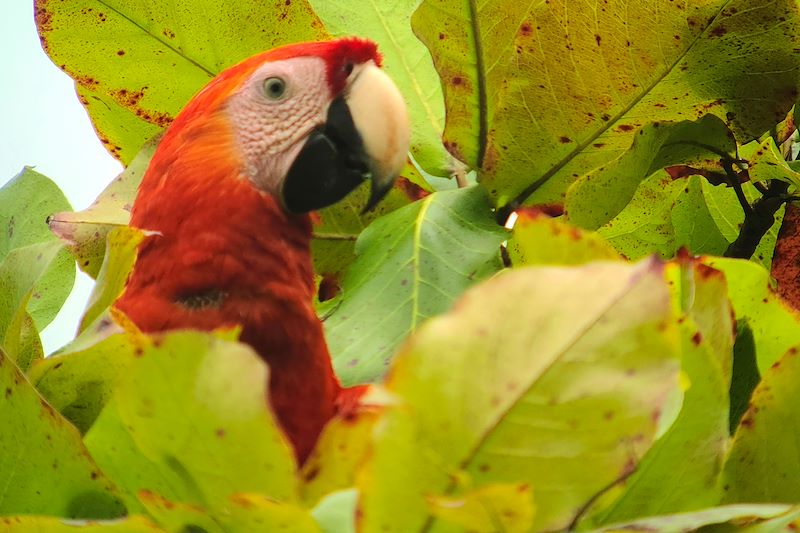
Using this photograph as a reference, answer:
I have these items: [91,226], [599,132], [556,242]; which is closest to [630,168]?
[599,132]

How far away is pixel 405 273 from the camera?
0.35 metres

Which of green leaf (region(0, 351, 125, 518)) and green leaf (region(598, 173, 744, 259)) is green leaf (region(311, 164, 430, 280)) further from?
green leaf (region(0, 351, 125, 518))

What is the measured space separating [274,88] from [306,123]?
0.03m

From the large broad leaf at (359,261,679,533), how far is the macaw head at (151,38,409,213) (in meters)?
0.28

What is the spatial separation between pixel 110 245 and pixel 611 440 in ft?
0.52

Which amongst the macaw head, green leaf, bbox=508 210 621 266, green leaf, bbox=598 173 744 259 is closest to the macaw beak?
the macaw head

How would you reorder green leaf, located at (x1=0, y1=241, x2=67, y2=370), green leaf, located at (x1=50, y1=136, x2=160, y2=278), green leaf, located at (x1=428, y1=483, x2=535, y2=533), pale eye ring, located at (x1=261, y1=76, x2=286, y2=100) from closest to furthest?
green leaf, located at (x1=428, y1=483, x2=535, y2=533) < green leaf, located at (x1=0, y1=241, x2=67, y2=370) < green leaf, located at (x1=50, y1=136, x2=160, y2=278) < pale eye ring, located at (x1=261, y1=76, x2=286, y2=100)

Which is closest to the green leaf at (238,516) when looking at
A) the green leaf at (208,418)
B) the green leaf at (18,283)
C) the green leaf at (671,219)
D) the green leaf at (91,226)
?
the green leaf at (208,418)

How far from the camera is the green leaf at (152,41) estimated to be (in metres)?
0.42

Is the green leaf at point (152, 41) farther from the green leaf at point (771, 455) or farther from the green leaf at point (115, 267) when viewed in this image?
the green leaf at point (771, 455)

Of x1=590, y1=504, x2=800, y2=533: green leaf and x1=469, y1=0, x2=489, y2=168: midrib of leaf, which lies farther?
x1=469, y1=0, x2=489, y2=168: midrib of leaf

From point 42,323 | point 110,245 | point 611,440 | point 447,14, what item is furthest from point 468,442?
point 42,323

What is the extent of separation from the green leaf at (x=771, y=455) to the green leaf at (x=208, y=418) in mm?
121

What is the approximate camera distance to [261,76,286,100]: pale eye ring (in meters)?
0.51
